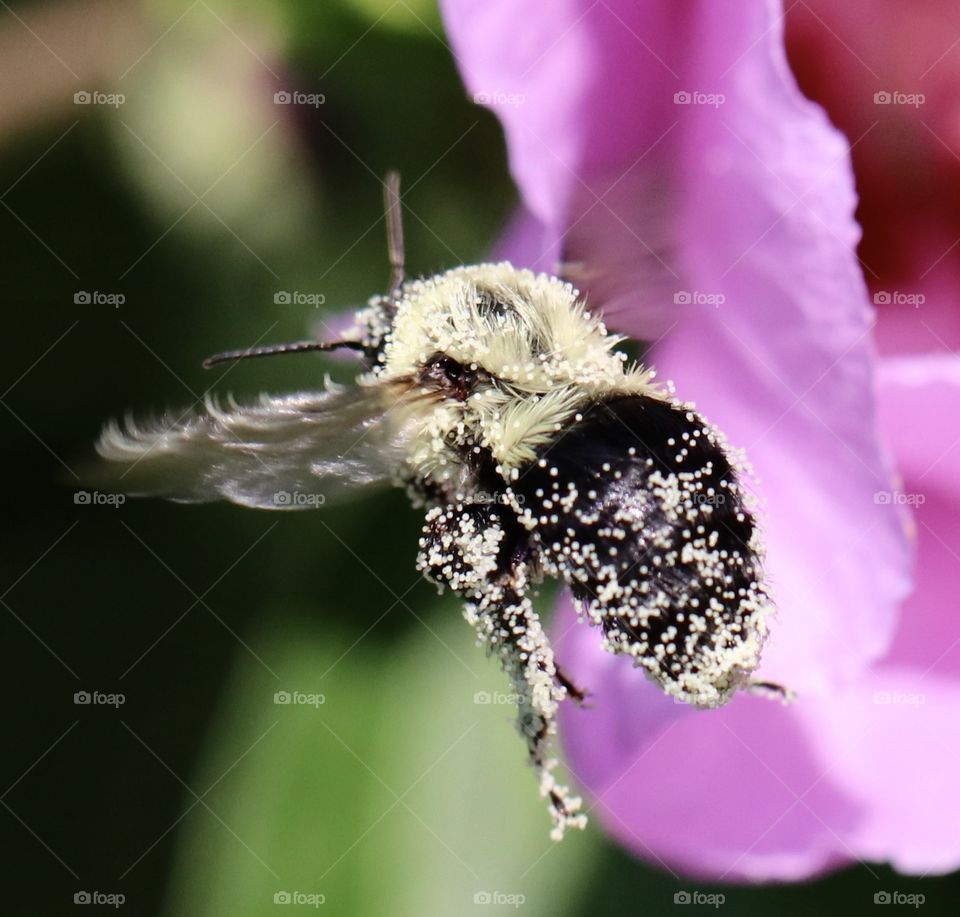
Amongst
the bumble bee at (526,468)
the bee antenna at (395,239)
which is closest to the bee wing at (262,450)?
the bumble bee at (526,468)

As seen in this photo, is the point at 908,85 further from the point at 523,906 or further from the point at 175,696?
the point at 175,696

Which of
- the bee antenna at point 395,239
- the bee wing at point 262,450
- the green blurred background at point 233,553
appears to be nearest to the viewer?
the bee wing at point 262,450

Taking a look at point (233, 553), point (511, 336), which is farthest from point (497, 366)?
point (233, 553)

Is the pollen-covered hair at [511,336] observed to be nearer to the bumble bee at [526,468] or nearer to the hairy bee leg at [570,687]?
the bumble bee at [526,468]

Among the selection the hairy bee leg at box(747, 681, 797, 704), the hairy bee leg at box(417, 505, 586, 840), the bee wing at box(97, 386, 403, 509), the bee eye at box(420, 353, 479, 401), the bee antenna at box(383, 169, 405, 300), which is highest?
the bee antenna at box(383, 169, 405, 300)

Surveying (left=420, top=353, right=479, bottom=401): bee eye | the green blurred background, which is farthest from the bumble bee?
the green blurred background

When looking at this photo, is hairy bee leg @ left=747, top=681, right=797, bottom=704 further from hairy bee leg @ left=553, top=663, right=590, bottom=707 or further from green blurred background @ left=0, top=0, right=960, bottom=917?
green blurred background @ left=0, top=0, right=960, bottom=917

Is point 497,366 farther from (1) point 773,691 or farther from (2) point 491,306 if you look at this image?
(1) point 773,691
